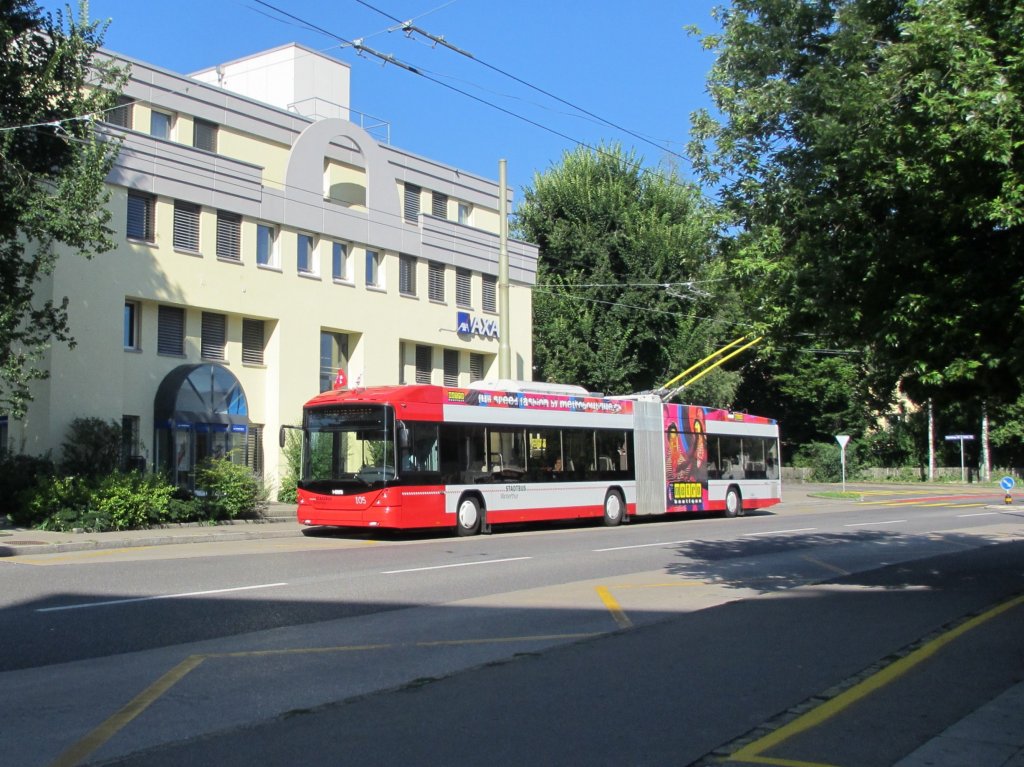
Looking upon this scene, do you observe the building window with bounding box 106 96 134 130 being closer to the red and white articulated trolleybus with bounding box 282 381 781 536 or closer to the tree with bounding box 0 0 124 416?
the tree with bounding box 0 0 124 416

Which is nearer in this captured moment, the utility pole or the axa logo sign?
the utility pole

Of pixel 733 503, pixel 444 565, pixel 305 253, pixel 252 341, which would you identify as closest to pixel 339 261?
pixel 305 253

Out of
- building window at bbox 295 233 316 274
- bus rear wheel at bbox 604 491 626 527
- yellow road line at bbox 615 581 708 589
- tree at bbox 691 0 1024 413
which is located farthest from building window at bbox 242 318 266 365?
tree at bbox 691 0 1024 413

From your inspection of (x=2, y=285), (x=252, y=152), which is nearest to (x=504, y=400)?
(x=2, y=285)

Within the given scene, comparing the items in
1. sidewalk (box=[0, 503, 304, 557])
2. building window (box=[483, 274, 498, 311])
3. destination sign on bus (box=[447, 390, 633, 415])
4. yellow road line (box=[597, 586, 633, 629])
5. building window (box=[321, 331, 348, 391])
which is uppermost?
building window (box=[483, 274, 498, 311])

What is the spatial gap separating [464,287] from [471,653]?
28344mm

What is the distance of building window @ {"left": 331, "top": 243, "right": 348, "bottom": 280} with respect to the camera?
31.5 m

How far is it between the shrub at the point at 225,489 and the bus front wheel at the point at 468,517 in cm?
532

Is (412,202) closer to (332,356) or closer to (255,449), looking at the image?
(332,356)

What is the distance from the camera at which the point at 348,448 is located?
66.7 feet

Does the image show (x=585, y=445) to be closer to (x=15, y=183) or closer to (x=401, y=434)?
(x=401, y=434)

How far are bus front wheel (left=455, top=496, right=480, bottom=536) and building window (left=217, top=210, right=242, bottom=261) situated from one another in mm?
11400

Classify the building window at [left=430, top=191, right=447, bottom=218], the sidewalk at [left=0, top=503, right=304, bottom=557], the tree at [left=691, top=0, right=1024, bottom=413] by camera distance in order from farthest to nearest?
1. the building window at [left=430, top=191, right=447, bottom=218]
2. the sidewalk at [left=0, top=503, right=304, bottom=557]
3. the tree at [left=691, top=0, right=1024, bottom=413]

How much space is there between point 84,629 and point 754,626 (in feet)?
20.9
